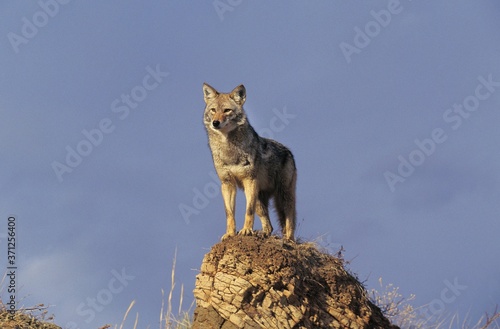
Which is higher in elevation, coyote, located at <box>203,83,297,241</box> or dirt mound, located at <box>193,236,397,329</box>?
coyote, located at <box>203,83,297,241</box>

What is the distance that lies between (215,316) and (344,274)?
261 centimetres

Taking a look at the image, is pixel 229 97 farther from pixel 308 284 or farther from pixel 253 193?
pixel 308 284

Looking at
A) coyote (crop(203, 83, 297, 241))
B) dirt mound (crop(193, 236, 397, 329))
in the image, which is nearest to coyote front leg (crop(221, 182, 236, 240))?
coyote (crop(203, 83, 297, 241))

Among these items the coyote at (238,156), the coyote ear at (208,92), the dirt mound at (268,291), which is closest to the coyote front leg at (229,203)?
the coyote at (238,156)

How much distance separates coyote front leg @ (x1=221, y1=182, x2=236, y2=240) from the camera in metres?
13.1

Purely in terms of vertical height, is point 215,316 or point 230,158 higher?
point 230,158

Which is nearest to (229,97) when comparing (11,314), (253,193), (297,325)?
(253,193)

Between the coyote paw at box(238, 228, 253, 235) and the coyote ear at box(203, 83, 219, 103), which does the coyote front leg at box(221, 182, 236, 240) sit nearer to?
the coyote paw at box(238, 228, 253, 235)

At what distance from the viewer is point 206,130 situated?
14.1 metres

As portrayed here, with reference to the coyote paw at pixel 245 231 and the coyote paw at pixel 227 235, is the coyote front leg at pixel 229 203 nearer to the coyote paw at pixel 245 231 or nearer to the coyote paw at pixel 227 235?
the coyote paw at pixel 227 235

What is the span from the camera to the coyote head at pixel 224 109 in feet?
44.5

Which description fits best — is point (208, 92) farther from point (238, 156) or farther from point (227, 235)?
point (227, 235)

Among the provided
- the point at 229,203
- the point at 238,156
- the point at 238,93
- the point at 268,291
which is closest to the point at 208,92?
the point at 238,93

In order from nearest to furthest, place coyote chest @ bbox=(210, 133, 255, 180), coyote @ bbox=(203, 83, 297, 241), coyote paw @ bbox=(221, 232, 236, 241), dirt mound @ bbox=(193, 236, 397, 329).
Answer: dirt mound @ bbox=(193, 236, 397, 329)
coyote paw @ bbox=(221, 232, 236, 241)
coyote @ bbox=(203, 83, 297, 241)
coyote chest @ bbox=(210, 133, 255, 180)
